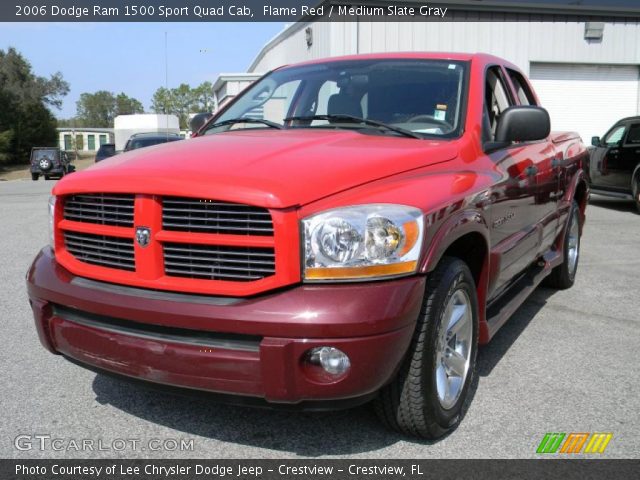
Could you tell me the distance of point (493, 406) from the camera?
10.8 ft

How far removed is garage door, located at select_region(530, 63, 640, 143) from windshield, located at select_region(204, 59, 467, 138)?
13880mm

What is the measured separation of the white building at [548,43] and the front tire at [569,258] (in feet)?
32.9

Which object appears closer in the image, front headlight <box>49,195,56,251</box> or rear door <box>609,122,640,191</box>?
front headlight <box>49,195,56,251</box>

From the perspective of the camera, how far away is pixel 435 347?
2.69 m

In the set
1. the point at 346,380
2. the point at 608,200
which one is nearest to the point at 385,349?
the point at 346,380

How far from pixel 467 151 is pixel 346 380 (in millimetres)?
1483

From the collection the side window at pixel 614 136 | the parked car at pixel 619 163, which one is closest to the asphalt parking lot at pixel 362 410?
the parked car at pixel 619 163

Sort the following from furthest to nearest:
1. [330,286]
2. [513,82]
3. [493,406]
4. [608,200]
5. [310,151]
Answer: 1. [608,200]
2. [513,82]
3. [493,406]
4. [310,151]
5. [330,286]

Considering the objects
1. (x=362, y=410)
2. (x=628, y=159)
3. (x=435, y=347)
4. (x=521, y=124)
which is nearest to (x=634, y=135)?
(x=628, y=159)

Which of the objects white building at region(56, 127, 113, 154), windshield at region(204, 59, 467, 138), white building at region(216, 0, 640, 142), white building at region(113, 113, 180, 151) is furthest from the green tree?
windshield at region(204, 59, 467, 138)

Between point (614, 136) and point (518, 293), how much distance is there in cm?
908

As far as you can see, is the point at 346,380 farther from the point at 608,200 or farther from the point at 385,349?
the point at 608,200

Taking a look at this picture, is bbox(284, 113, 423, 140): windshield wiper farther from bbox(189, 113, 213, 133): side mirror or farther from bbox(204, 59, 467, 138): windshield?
bbox(189, 113, 213, 133): side mirror

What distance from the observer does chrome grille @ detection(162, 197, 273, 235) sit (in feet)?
8.07
